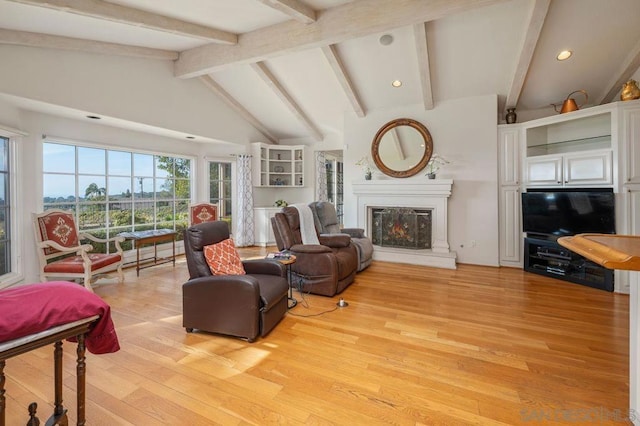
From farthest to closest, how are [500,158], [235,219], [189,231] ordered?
[235,219] → [500,158] → [189,231]

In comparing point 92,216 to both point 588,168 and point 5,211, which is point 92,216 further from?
point 588,168

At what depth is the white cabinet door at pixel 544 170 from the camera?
4078 mm

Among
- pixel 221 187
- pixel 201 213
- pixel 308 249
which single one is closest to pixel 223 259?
pixel 308 249

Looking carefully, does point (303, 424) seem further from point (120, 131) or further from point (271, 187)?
point (271, 187)

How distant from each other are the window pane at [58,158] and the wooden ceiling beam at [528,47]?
6158 millimetres

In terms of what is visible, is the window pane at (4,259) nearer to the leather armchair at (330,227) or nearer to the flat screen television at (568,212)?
the leather armchair at (330,227)

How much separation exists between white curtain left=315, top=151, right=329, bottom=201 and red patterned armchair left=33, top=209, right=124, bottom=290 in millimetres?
4379

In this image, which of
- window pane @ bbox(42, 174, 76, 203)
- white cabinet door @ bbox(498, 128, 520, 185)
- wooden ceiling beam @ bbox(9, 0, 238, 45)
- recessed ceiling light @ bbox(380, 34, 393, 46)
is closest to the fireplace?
white cabinet door @ bbox(498, 128, 520, 185)

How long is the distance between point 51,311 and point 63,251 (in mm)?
3046

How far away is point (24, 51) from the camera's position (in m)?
3.12

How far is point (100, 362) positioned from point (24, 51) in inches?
135

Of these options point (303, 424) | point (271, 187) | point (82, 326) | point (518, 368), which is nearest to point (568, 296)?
point (518, 368)

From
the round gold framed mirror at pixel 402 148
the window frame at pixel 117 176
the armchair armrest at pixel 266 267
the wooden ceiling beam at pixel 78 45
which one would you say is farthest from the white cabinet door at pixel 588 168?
the window frame at pixel 117 176

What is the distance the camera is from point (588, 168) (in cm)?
378
